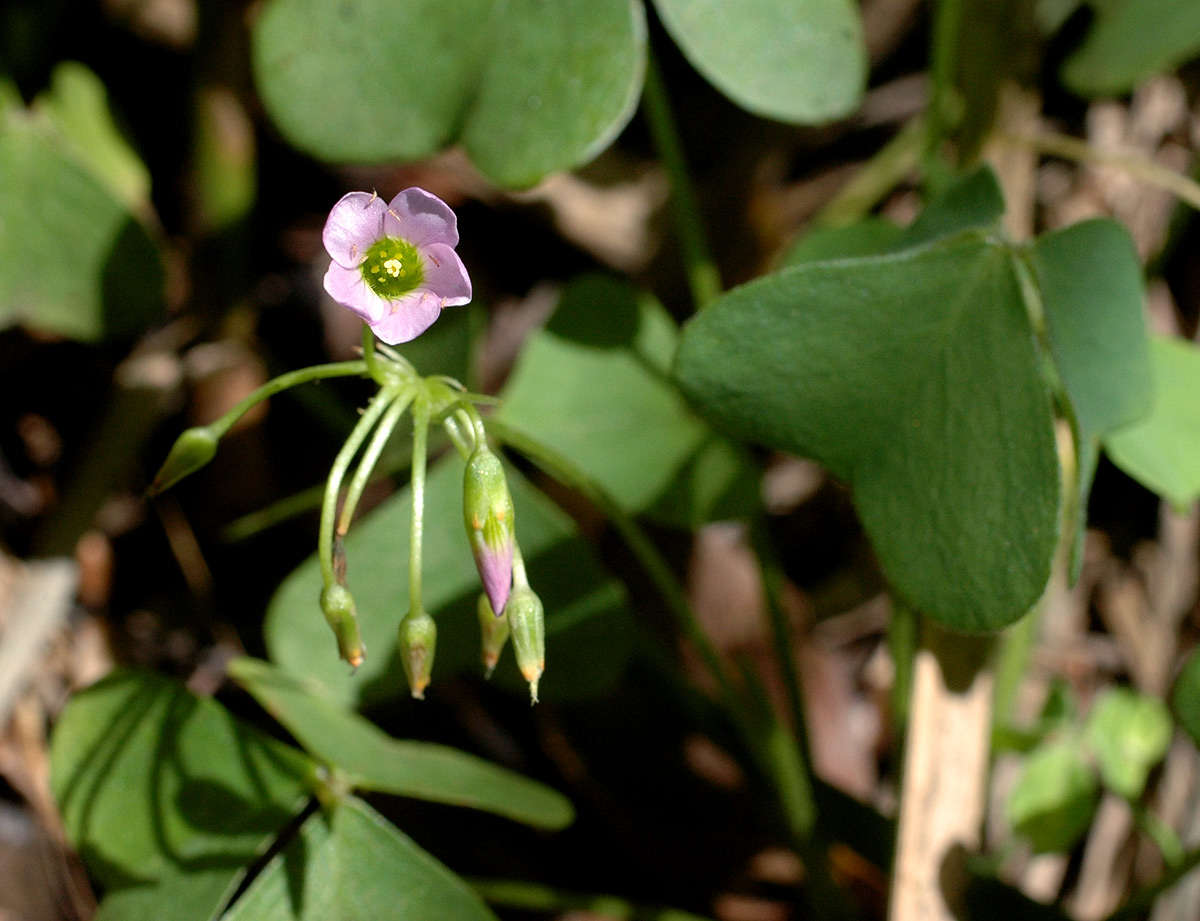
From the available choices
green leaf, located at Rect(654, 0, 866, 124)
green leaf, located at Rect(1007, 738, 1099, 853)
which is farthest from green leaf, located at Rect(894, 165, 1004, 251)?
green leaf, located at Rect(1007, 738, 1099, 853)

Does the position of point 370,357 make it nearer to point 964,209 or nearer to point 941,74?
point 964,209

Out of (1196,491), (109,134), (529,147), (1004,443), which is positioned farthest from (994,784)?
(109,134)

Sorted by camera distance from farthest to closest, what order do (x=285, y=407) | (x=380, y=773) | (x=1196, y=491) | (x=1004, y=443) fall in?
1. (x=285, y=407)
2. (x=1196, y=491)
3. (x=380, y=773)
4. (x=1004, y=443)

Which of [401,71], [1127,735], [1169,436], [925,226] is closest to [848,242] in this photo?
[925,226]

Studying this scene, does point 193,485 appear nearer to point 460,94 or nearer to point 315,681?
point 315,681

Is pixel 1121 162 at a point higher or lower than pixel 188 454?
lower

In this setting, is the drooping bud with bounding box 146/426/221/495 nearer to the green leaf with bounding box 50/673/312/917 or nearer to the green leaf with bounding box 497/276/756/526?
the green leaf with bounding box 50/673/312/917
